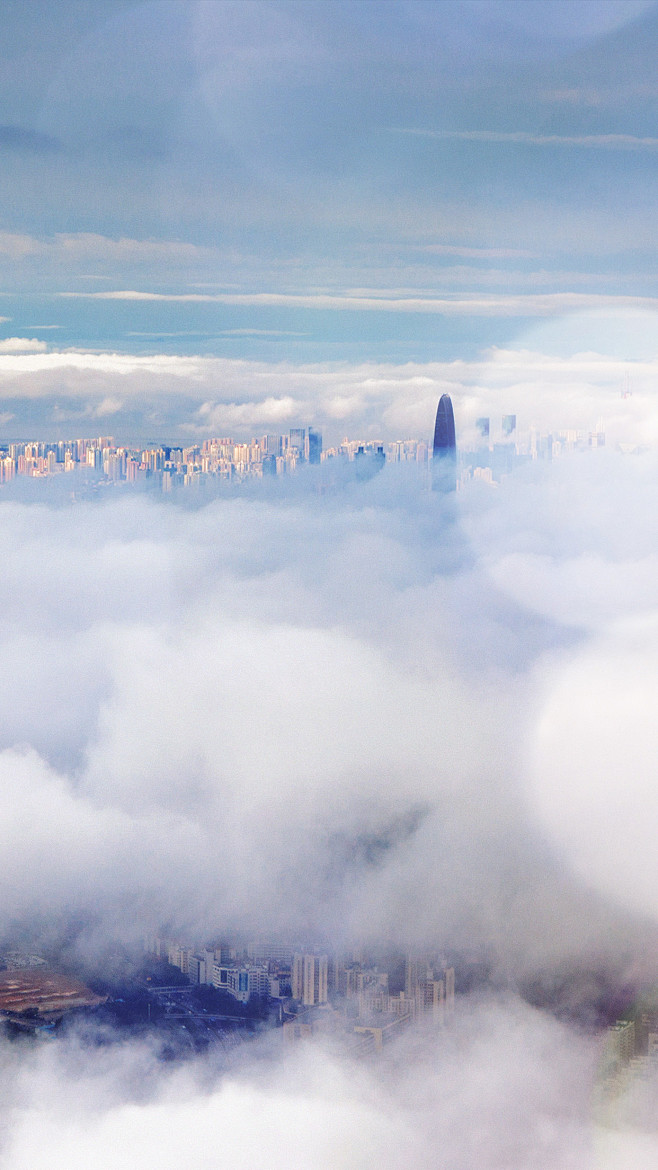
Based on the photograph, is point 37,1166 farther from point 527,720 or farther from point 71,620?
point 71,620

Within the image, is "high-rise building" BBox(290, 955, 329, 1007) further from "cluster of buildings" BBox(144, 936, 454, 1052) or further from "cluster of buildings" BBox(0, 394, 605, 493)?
"cluster of buildings" BBox(0, 394, 605, 493)

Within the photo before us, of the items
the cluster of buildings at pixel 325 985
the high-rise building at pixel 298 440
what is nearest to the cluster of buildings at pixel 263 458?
the high-rise building at pixel 298 440

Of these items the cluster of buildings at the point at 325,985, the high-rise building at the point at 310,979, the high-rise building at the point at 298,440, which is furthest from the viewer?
the high-rise building at the point at 298,440

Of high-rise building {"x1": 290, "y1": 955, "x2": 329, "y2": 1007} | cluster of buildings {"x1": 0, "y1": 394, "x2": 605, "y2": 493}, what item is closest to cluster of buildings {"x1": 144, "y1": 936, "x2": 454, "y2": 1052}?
high-rise building {"x1": 290, "y1": 955, "x2": 329, "y2": 1007}

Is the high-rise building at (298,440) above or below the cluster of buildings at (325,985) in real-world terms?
above

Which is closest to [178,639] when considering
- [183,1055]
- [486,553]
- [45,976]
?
[486,553]

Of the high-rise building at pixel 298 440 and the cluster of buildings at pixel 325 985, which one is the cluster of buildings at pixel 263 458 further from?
the cluster of buildings at pixel 325 985

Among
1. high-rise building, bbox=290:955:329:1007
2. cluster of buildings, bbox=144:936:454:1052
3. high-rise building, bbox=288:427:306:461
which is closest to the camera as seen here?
cluster of buildings, bbox=144:936:454:1052
